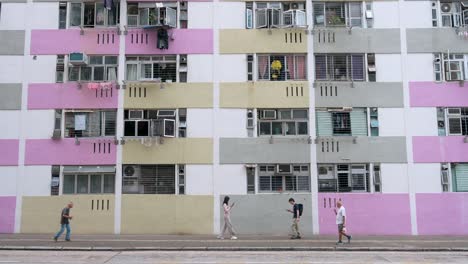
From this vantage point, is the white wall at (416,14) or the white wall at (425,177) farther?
the white wall at (416,14)

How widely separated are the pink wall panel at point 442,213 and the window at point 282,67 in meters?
7.91

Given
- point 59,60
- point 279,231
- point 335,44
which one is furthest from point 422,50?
point 59,60

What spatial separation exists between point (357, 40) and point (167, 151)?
1041cm

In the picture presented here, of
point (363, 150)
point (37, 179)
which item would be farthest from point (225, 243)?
point (37, 179)

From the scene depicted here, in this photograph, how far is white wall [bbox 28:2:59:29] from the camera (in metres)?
25.4

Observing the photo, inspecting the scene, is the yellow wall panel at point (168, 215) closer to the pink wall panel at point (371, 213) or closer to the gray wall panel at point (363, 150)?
the pink wall panel at point (371, 213)

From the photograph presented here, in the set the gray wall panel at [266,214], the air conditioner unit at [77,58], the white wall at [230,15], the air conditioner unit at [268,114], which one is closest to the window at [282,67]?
the air conditioner unit at [268,114]

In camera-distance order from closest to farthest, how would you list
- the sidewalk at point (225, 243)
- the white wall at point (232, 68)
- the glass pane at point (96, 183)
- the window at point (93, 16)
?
the sidewalk at point (225, 243), the glass pane at point (96, 183), the white wall at point (232, 68), the window at point (93, 16)

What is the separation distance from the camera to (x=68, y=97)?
24.9 m

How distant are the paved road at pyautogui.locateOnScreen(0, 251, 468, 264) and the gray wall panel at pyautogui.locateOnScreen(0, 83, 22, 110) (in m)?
9.05

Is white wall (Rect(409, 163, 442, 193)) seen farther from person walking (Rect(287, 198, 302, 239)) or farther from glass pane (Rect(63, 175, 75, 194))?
glass pane (Rect(63, 175, 75, 194))

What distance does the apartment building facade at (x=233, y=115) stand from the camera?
24.1 meters

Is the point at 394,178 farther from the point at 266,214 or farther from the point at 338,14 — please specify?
the point at 338,14

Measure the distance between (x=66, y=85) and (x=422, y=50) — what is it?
16877mm
